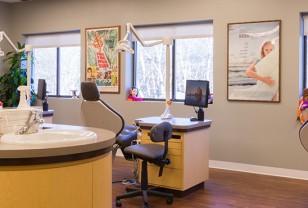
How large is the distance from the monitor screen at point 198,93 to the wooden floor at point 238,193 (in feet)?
3.10

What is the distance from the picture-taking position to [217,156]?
5.32 m

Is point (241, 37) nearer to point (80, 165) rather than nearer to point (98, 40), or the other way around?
point (98, 40)

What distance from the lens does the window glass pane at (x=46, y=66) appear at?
23.3 feet

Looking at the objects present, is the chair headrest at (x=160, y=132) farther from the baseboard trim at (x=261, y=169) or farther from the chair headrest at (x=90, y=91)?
the baseboard trim at (x=261, y=169)

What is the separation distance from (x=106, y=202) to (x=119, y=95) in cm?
401

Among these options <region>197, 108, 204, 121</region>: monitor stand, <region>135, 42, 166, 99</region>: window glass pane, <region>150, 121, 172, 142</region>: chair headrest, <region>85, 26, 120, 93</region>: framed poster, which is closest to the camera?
<region>150, 121, 172, 142</region>: chair headrest

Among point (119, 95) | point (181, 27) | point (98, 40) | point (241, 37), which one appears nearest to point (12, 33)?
point (98, 40)

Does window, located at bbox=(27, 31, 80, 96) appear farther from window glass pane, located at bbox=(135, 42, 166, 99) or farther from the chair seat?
the chair seat

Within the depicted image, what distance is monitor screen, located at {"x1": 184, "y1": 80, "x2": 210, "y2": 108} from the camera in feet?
13.5

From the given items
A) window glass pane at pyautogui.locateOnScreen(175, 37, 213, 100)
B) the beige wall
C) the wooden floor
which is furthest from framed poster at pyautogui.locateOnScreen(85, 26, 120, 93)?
the wooden floor

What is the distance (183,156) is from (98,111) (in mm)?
972

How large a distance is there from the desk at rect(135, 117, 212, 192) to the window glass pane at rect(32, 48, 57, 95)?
135 inches

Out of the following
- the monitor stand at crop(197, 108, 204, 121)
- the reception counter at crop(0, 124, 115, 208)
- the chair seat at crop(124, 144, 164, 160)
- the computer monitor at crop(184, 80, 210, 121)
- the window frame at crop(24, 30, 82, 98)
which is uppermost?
the window frame at crop(24, 30, 82, 98)

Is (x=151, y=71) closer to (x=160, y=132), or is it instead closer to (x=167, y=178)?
(x=167, y=178)
